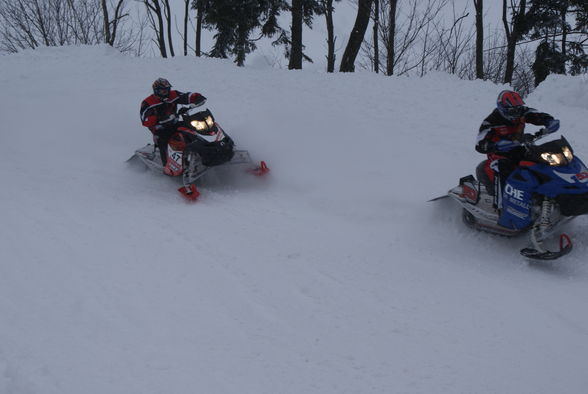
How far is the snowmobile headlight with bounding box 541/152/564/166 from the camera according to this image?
14.5ft

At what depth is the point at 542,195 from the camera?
4566 millimetres

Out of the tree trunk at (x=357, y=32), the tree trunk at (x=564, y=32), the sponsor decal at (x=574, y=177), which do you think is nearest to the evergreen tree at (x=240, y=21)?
the tree trunk at (x=357, y=32)

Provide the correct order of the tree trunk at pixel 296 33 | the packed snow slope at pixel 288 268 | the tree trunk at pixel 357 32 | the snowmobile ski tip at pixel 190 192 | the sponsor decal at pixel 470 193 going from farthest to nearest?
the tree trunk at pixel 296 33 → the tree trunk at pixel 357 32 → the snowmobile ski tip at pixel 190 192 → the sponsor decal at pixel 470 193 → the packed snow slope at pixel 288 268

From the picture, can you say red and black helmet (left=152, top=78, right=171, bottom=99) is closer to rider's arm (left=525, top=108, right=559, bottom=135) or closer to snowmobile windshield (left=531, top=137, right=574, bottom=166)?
rider's arm (left=525, top=108, right=559, bottom=135)

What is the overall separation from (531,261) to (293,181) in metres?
3.35

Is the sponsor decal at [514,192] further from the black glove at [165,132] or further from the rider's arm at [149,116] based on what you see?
the rider's arm at [149,116]

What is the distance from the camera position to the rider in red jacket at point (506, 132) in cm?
473

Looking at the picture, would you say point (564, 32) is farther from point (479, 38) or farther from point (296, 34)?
point (296, 34)

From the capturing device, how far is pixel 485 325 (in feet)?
12.1

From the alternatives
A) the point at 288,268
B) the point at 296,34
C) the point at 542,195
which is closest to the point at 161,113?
the point at 288,268

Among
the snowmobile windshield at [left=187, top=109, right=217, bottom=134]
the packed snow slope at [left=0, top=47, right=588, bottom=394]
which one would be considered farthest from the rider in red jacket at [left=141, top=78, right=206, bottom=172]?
the packed snow slope at [left=0, top=47, right=588, bottom=394]

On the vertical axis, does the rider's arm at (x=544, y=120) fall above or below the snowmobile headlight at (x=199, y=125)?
above

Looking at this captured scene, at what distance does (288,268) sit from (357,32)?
1028cm

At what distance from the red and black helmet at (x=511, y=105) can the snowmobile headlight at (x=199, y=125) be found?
3.79 metres
